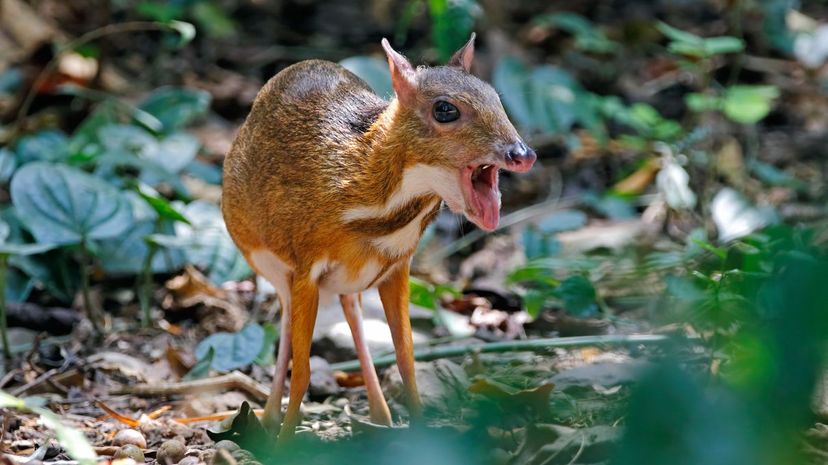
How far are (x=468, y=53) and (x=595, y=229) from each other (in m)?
3.53

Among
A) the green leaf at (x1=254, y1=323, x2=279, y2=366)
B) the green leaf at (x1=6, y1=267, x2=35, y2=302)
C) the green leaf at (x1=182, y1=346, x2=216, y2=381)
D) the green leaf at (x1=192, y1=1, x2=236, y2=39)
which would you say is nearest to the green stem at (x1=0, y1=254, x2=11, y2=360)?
the green leaf at (x1=6, y1=267, x2=35, y2=302)

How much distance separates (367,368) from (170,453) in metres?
0.86

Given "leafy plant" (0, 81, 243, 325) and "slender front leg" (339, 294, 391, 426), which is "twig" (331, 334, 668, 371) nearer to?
"slender front leg" (339, 294, 391, 426)

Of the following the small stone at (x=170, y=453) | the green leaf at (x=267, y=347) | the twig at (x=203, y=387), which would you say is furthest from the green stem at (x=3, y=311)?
the small stone at (x=170, y=453)

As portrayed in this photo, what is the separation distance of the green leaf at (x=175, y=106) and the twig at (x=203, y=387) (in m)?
2.43

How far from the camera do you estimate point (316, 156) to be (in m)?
4.04

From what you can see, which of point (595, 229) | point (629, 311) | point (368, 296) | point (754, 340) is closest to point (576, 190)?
point (595, 229)

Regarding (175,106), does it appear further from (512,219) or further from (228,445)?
(228,445)

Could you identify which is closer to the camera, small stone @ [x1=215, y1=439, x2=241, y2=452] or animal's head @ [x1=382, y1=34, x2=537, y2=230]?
animal's head @ [x1=382, y1=34, x2=537, y2=230]

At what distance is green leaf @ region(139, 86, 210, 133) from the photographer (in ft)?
23.0

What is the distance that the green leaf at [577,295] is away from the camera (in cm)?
508

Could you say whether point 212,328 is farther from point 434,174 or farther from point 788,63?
point 788,63

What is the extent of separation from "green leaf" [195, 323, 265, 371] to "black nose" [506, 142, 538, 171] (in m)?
1.73

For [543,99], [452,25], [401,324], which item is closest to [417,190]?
[401,324]
